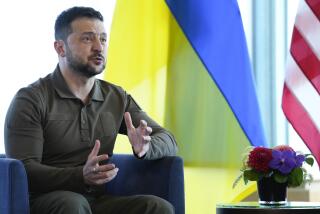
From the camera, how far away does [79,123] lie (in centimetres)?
254

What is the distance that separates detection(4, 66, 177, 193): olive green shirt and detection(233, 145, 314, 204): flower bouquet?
338 millimetres

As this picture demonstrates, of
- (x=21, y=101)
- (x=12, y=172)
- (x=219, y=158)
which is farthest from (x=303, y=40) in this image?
(x=12, y=172)

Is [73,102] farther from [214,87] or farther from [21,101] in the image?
[214,87]

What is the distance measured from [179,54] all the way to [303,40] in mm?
658

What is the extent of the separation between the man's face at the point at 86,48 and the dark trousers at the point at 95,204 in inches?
20.5

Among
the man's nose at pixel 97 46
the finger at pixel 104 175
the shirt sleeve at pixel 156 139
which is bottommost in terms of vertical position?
the finger at pixel 104 175

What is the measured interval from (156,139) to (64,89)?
419mm

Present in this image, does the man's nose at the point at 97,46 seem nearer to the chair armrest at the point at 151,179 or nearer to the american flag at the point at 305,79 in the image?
the chair armrest at the point at 151,179

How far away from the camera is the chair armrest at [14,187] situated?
2.13m

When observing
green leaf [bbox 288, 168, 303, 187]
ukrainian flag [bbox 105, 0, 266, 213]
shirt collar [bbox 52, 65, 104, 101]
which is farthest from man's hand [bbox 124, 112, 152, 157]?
ukrainian flag [bbox 105, 0, 266, 213]

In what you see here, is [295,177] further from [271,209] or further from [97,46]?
[97,46]

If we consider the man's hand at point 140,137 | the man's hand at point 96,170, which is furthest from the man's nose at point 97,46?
the man's hand at point 96,170

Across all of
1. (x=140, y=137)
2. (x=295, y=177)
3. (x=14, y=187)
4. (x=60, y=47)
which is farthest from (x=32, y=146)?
(x=295, y=177)

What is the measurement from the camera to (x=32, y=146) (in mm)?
2381
